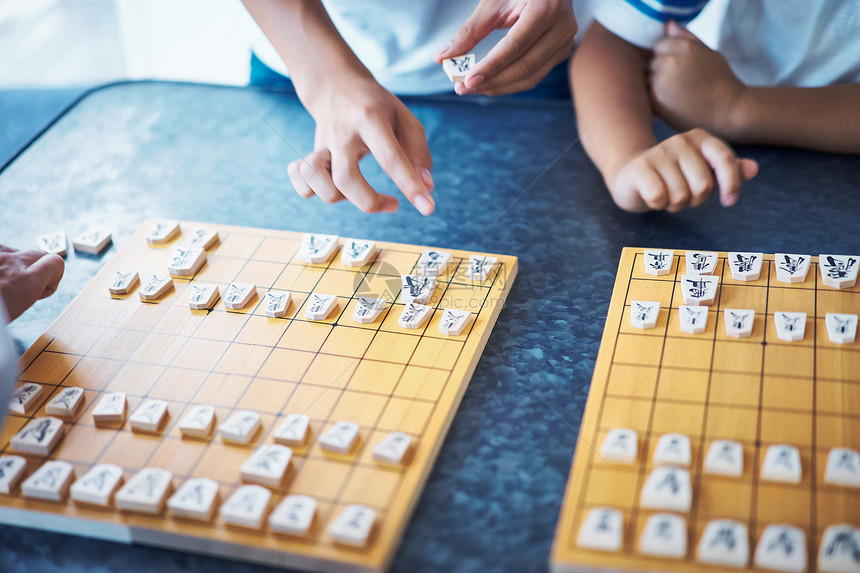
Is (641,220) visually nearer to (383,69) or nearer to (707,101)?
(707,101)

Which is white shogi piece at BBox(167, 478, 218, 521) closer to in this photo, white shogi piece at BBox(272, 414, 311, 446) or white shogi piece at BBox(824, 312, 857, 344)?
white shogi piece at BBox(272, 414, 311, 446)

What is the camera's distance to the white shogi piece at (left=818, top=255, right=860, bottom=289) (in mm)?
703

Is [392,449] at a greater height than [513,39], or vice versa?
[513,39]

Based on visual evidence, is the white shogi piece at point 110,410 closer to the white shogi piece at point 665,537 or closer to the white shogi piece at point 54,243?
the white shogi piece at point 54,243

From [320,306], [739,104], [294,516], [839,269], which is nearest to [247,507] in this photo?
[294,516]

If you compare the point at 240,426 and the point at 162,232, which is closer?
the point at 240,426

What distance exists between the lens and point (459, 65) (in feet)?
2.63

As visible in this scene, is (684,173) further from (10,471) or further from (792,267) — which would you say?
(10,471)

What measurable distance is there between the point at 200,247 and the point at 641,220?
0.50 metres

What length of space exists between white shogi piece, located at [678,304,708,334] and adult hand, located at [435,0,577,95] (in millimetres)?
314

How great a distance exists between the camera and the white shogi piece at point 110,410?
64cm

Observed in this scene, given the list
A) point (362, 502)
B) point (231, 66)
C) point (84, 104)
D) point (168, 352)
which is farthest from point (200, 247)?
point (231, 66)

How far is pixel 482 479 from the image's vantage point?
592 millimetres

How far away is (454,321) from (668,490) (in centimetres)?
26
